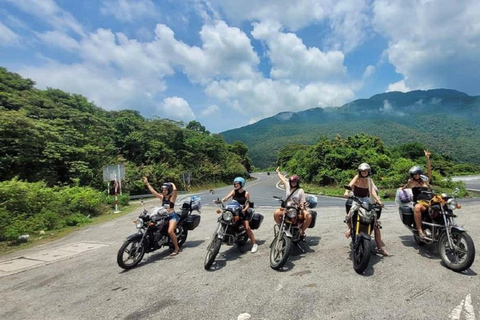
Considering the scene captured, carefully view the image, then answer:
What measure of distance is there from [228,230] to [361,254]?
245 centimetres

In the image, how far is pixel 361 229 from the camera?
4.87m

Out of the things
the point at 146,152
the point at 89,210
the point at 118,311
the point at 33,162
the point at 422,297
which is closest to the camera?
the point at 422,297

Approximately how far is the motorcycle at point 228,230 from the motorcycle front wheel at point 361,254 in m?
2.21

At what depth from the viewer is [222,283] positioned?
4391mm

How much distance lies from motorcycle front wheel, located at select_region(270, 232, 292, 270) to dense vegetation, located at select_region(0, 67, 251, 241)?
9.08 meters

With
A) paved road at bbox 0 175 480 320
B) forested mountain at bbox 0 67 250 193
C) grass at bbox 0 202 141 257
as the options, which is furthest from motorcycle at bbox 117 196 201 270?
forested mountain at bbox 0 67 250 193

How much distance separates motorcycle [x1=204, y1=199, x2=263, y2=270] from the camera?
5.11 meters

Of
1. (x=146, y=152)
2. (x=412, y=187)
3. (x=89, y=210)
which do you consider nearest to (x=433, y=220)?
(x=412, y=187)

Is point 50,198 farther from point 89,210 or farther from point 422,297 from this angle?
point 422,297

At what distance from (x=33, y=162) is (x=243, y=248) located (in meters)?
19.2

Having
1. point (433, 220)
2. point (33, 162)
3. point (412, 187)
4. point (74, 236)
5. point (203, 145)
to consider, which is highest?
point (203, 145)

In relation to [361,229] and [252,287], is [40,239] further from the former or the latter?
[361,229]

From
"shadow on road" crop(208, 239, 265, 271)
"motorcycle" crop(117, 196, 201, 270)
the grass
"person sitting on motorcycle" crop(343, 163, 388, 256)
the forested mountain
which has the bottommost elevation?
the grass

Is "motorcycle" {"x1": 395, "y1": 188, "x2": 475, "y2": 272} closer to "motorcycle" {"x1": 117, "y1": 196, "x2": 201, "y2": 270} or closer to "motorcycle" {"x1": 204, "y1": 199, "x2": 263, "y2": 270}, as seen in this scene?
"motorcycle" {"x1": 204, "y1": 199, "x2": 263, "y2": 270}
